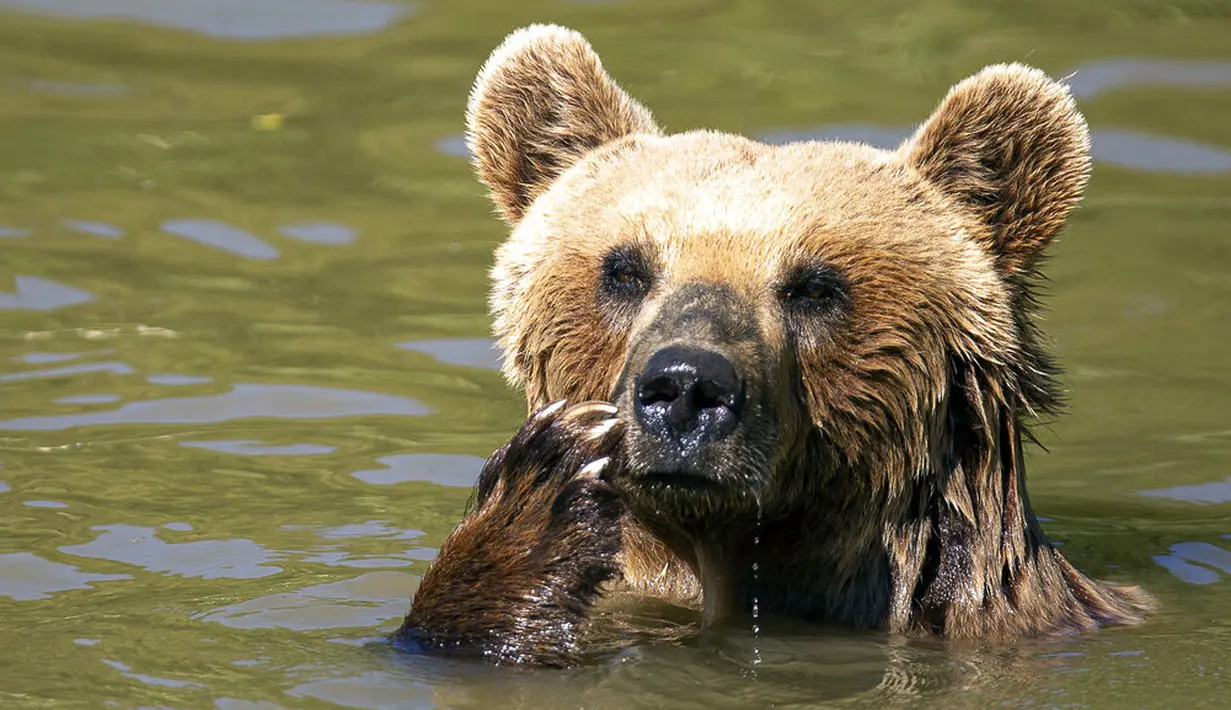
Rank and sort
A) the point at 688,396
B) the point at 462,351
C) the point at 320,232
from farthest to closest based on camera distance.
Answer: the point at 320,232
the point at 462,351
the point at 688,396

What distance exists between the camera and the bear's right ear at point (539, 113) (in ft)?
26.6

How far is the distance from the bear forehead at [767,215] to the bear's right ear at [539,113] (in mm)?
445

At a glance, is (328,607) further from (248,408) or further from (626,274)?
(248,408)

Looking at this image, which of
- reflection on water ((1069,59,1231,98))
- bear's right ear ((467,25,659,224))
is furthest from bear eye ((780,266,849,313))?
reflection on water ((1069,59,1231,98))

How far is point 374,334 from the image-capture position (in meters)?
11.5

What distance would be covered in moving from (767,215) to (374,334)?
4.77m

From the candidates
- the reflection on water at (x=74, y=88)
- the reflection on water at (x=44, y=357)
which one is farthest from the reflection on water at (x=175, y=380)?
the reflection on water at (x=74, y=88)

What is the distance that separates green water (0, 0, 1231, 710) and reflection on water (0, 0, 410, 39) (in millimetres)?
26

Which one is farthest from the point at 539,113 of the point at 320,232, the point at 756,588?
the point at 320,232

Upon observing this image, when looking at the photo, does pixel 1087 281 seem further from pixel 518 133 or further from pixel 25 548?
pixel 25 548

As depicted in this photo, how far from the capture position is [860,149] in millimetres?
7719

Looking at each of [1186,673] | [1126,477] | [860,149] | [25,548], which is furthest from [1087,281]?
[25,548]

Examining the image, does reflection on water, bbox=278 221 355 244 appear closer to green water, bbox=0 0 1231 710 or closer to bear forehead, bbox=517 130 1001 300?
green water, bbox=0 0 1231 710

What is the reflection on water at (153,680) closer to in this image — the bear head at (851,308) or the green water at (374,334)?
the green water at (374,334)
